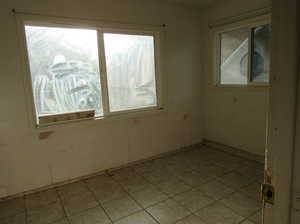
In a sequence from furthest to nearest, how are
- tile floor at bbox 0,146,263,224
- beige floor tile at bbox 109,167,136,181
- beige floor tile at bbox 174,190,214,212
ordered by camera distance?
beige floor tile at bbox 109,167,136,181 → beige floor tile at bbox 174,190,214,212 → tile floor at bbox 0,146,263,224

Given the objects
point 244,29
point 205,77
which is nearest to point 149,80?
point 205,77

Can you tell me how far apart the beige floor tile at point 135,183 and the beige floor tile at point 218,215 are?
0.79 meters

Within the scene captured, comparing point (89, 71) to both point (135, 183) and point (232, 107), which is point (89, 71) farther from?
point (232, 107)

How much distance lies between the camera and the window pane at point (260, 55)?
9.71ft

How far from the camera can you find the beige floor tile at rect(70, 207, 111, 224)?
204 centimetres

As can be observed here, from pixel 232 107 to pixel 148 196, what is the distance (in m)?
2.02

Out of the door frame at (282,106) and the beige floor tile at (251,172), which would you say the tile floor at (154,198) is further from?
the door frame at (282,106)

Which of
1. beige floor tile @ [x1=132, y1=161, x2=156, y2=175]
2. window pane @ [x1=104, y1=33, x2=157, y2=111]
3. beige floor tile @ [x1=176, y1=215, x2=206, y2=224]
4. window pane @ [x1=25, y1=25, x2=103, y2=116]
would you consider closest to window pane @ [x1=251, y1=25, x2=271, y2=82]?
window pane @ [x1=104, y1=33, x2=157, y2=111]

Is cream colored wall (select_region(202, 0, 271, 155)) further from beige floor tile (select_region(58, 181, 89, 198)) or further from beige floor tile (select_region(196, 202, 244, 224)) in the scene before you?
beige floor tile (select_region(58, 181, 89, 198))

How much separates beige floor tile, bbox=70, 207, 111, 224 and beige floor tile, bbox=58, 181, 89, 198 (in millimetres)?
413

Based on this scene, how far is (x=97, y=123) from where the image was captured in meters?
2.91

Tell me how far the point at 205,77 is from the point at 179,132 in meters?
1.11

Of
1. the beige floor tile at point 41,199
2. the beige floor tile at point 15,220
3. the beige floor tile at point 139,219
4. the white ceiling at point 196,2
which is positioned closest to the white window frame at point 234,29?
the white ceiling at point 196,2

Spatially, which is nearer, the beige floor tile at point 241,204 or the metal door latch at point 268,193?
the metal door latch at point 268,193
